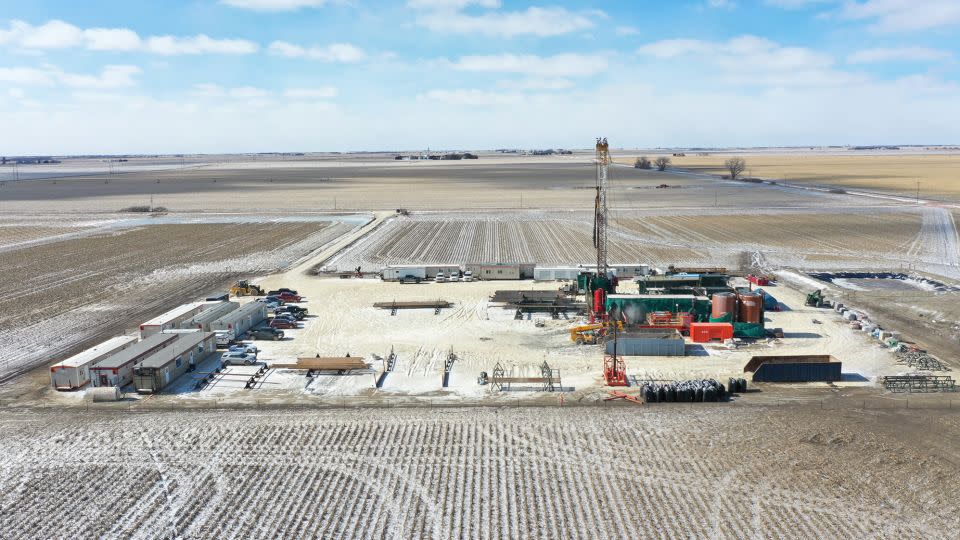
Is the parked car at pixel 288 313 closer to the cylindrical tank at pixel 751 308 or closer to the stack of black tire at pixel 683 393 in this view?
the stack of black tire at pixel 683 393

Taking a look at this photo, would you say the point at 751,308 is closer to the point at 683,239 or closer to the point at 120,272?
the point at 683,239

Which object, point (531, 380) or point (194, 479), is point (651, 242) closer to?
point (531, 380)

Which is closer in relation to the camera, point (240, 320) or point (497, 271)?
point (240, 320)

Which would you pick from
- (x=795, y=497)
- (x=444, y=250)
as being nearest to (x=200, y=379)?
(x=795, y=497)

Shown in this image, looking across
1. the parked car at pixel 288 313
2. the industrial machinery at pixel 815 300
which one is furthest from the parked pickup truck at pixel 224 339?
the industrial machinery at pixel 815 300

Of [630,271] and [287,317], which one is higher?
[630,271]

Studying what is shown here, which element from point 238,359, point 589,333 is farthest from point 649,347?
point 238,359
